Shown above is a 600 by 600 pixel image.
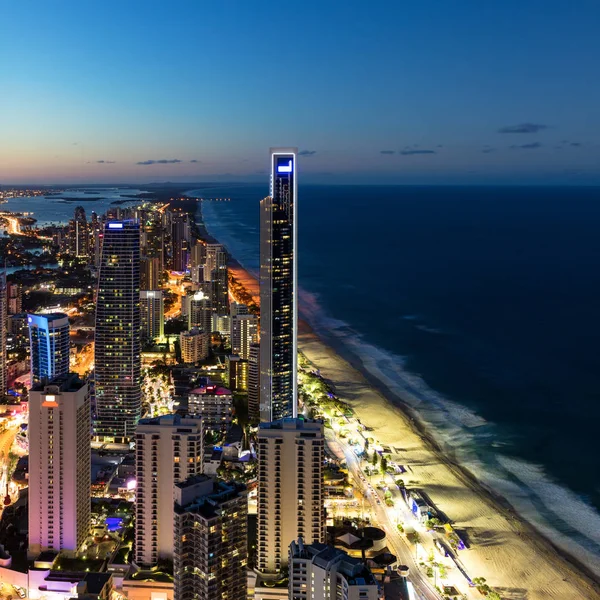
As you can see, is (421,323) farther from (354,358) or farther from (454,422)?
(454,422)

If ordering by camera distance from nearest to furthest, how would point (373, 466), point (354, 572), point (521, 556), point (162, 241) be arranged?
point (354, 572), point (521, 556), point (373, 466), point (162, 241)

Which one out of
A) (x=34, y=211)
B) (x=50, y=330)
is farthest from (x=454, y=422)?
(x=34, y=211)

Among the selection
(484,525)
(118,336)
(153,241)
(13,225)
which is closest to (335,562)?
(484,525)

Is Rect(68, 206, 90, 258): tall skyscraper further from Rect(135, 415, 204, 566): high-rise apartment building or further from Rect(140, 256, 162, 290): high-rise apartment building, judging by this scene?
Rect(135, 415, 204, 566): high-rise apartment building

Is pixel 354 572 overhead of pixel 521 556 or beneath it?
overhead

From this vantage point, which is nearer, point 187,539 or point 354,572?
point 354,572

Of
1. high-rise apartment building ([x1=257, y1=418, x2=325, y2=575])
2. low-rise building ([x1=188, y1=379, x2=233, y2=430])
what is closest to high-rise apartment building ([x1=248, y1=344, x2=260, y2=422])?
low-rise building ([x1=188, y1=379, x2=233, y2=430])

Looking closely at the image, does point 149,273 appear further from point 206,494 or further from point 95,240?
point 206,494
